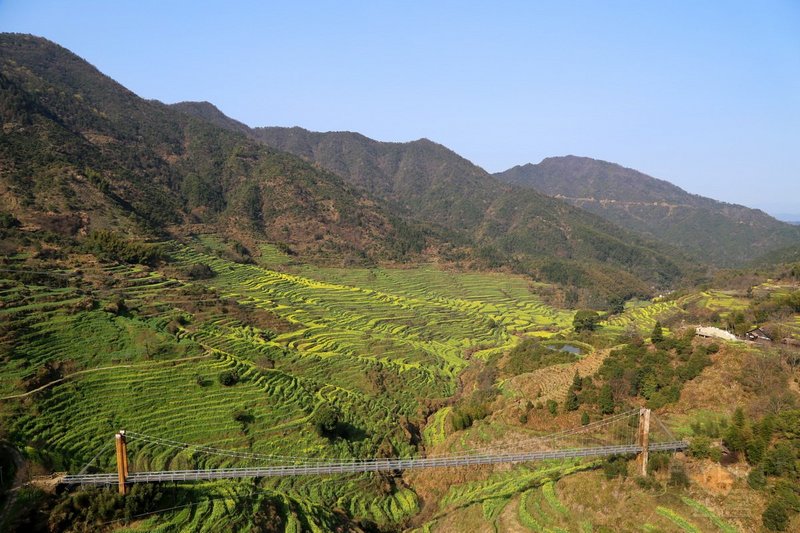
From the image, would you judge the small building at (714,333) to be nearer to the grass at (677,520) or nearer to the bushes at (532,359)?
the bushes at (532,359)

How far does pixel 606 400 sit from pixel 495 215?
112 metres

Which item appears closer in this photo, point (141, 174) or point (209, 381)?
point (209, 381)

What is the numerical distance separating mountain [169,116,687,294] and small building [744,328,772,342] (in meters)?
48.8

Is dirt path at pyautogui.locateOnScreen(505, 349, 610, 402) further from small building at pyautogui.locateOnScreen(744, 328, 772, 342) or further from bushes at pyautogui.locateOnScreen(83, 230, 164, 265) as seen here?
bushes at pyautogui.locateOnScreen(83, 230, 164, 265)

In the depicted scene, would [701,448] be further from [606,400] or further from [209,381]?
[209,381]

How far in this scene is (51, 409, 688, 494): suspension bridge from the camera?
18.4 m

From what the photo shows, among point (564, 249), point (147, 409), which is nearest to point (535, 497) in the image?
point (147, 409)

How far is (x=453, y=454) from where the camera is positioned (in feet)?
90.3

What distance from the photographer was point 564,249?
113 metres

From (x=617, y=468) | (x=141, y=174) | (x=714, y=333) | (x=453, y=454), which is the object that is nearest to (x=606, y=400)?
(x=617, y=468)

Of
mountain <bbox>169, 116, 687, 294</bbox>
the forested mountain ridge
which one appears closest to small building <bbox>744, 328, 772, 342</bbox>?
the forested mountain ridge

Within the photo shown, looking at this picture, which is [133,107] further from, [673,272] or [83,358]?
[673,272]

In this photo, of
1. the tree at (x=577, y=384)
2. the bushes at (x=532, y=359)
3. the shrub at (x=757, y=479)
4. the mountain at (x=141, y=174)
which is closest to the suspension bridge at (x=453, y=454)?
the shrub at (x=757, y=479)

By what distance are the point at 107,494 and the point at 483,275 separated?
6631 cm
